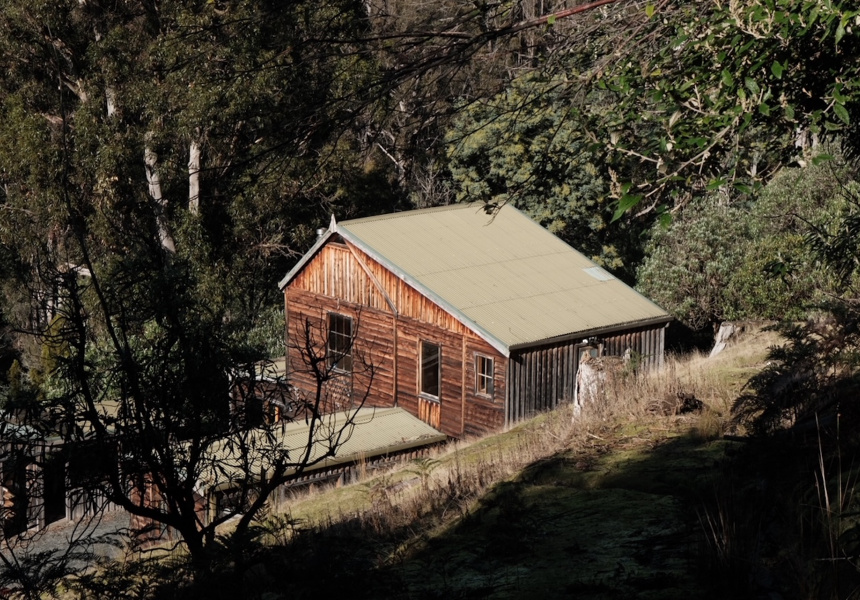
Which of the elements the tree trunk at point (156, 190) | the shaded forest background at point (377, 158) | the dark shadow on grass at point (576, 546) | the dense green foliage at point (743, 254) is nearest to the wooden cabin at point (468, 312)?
the shaded forest background at point (377, 158)

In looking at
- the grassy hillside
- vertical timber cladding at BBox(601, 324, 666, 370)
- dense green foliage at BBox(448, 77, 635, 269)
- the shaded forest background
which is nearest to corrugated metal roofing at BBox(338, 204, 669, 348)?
vertical timber cladding at BBox(601, 324, 666, 370)

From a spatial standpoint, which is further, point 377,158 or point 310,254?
point 377,158

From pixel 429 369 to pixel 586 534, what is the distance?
17002 millimetres

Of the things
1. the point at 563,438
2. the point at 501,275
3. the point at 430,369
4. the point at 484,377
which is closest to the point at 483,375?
the point at 484,377

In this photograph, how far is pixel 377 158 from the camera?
37.9 meters

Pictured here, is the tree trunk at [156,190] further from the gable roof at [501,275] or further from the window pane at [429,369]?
the window pane at [429,369]

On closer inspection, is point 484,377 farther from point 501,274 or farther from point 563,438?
point 563,438

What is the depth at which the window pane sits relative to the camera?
2306 cm

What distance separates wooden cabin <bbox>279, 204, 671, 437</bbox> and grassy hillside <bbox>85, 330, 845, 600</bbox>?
11.8 metres

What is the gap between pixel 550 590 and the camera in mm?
5391

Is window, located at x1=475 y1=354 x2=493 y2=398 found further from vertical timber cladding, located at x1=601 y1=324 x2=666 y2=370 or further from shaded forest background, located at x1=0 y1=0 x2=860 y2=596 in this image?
shaded forest background, located at x1=0 y1=0 x2=860 y2=596

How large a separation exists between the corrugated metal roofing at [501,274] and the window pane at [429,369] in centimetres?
178

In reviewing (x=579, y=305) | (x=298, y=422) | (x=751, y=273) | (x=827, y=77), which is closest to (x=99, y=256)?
(x=298, y=422)

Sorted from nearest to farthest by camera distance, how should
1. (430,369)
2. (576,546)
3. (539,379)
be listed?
(576,546), (539,379), (430,369)
